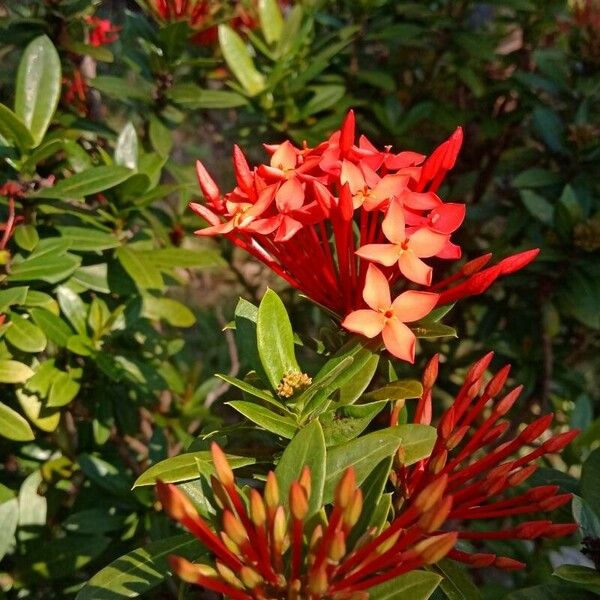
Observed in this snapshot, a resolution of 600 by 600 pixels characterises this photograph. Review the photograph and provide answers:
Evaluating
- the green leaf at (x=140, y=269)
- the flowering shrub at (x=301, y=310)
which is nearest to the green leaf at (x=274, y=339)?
the flowering shrub at (x=301, y=310)

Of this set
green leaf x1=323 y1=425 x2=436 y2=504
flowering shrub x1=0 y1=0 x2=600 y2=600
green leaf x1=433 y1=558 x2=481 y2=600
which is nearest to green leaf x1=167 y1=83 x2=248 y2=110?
flowering shrub x1=0 y1=0 x2=600 y2=600

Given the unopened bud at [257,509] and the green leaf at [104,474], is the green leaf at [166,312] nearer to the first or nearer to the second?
the green leaf at [104,474]

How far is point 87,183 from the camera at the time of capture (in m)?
1.19

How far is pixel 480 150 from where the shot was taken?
A: 2.36 metres

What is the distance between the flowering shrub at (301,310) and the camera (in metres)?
0.77

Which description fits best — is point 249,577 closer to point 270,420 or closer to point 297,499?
point 297,499

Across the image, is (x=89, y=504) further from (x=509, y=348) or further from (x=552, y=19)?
(x=552, y=19)

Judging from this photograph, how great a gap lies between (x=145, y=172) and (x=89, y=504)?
2.23 feet

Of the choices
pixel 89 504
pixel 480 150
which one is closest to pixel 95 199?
pixel 89 504

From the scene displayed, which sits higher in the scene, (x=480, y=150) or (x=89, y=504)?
(x=480, y=150)

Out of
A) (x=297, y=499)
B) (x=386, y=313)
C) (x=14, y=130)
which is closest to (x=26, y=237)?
(x=14, y=130)

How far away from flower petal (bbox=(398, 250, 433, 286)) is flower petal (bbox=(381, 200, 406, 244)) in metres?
0.02

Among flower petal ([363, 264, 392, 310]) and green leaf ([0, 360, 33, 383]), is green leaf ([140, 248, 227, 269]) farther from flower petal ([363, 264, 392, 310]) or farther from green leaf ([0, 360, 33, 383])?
flower petal ([363, 264, 392, 310])

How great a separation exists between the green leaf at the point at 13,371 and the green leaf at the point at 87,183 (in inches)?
11.0
